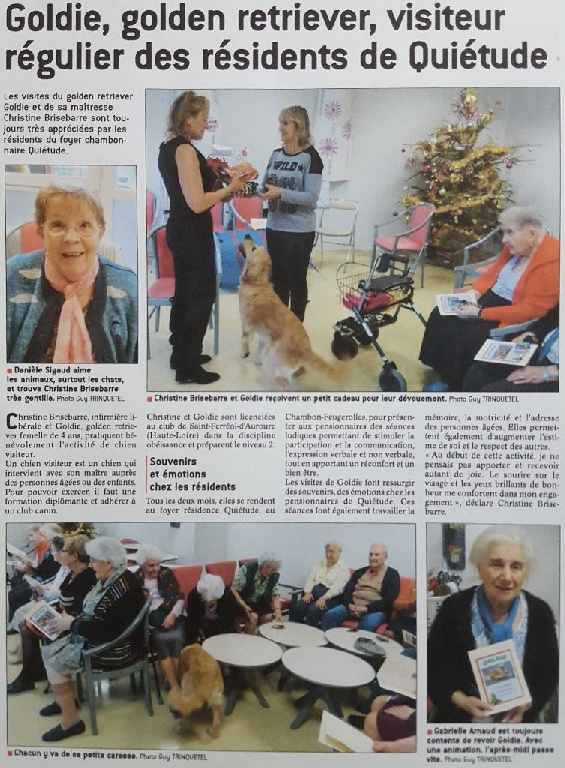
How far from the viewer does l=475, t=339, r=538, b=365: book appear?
143 cm

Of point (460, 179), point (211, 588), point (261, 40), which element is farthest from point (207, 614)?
point (261, 40)

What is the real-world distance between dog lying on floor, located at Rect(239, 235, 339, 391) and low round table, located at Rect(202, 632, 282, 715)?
548 millimetres

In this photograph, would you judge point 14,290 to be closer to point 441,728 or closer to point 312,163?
point 312,163

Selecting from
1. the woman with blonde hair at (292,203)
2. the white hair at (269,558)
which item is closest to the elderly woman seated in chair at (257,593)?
the white hair at (269,558)

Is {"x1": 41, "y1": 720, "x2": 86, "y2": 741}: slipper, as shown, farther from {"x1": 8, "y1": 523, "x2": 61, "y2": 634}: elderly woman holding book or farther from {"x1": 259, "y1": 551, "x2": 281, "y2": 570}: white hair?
{"x1": 259, "y1": 551, "x2": 281, "y2": 570}: white hair

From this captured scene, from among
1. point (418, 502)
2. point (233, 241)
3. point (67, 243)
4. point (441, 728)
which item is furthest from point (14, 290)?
point (441, 728)

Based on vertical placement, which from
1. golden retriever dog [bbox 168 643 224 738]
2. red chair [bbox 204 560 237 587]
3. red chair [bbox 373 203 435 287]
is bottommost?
golden retriever dog [bbox 168 643 224 738]

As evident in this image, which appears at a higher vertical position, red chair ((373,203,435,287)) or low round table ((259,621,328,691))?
red chair ((373,203,435,287))

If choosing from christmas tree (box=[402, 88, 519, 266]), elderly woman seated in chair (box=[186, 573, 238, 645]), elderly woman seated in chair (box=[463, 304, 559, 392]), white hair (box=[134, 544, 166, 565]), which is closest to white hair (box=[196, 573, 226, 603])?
elderly woman seated in chair (box=[186, 573, 238, 645])

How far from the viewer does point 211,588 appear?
1.44m

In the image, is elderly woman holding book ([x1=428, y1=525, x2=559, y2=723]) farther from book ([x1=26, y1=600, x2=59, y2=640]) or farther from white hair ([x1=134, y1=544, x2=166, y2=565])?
book ([x1=26, y1=600, x2=59, y2=640])

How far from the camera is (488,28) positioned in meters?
1.40

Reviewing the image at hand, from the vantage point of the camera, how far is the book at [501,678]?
Result: 1415 mm

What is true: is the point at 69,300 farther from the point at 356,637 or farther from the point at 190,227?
the point at 356,637
